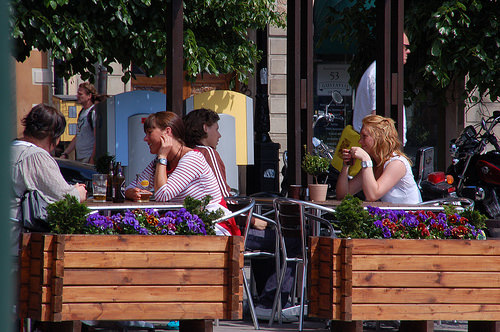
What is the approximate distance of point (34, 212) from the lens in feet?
11.7

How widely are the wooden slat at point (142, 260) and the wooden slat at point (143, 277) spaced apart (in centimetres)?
2

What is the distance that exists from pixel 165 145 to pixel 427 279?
182cm

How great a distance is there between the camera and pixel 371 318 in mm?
3412

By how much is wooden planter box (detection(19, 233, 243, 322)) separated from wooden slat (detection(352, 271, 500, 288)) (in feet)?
1.96

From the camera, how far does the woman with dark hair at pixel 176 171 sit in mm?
4312

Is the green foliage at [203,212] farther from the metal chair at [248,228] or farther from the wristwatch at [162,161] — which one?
the wristwatch at [162,161]

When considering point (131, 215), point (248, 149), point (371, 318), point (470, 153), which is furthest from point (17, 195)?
point (470, 153)

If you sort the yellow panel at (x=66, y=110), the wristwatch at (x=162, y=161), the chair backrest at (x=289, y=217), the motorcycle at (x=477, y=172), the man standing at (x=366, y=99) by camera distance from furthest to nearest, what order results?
the yellow panel at (x=66, y=110), the man standing at (x=366, y=99), the motorcycle at (x=477, y=172), the chair backrest at (x=289, y=217), the wristwatch at (x=162, y=161)

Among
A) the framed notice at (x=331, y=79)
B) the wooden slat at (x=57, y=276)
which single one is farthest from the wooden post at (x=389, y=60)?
the framed notice at (x=331, y=79)

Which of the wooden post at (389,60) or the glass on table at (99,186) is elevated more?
the wooden post at (389,60)

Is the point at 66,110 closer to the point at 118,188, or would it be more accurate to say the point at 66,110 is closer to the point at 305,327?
the point at 118,188

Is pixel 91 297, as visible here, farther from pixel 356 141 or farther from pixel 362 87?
pixel 362 87

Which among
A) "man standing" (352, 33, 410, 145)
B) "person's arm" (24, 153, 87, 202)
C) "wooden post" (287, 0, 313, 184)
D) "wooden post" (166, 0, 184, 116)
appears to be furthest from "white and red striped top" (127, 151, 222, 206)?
"man standing" (352, 33, 410, 145)

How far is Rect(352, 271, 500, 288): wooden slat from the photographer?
134 inches
